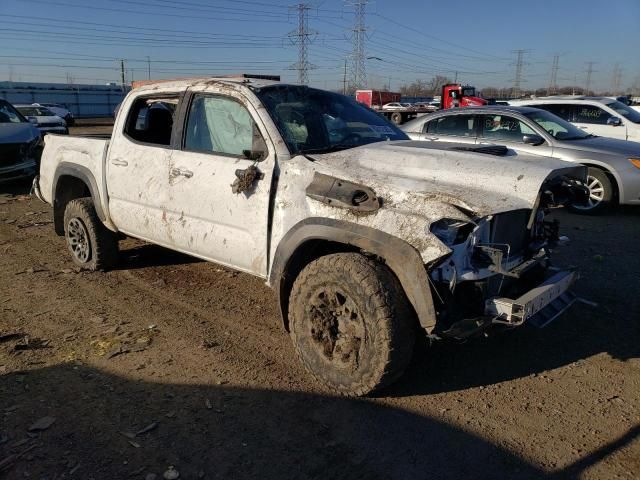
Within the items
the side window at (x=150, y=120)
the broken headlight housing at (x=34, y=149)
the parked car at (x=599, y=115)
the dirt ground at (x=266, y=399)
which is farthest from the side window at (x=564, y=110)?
the broken headlight housing at (x=34, y=149)

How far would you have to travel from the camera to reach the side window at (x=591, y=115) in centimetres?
1105

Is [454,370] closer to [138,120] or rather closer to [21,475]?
[21,475]

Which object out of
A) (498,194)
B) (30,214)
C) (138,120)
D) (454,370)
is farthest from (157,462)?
(30,214)

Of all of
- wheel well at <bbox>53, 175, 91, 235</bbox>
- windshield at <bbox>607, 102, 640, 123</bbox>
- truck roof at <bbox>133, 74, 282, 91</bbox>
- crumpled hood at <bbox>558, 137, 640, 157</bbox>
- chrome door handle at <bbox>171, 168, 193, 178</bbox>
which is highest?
truck roof at <bbox>133, 74, 282, 91</bbox>

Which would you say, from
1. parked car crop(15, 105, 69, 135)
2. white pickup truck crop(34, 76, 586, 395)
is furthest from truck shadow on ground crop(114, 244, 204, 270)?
parked car crop(15, 105, 69, 135)

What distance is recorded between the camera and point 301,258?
3.68m

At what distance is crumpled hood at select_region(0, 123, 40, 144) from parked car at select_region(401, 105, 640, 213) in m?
7.80

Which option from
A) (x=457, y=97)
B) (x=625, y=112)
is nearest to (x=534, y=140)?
(x=625, y=112)

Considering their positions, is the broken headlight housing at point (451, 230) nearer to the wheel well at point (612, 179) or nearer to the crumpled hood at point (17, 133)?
the wheel well at point (612, 179)

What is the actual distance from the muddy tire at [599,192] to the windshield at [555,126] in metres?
0.73

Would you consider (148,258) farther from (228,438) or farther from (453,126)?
(453,126)

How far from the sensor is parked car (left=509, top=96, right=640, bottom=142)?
1084 centimetres

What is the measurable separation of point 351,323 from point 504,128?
7032 millimetres

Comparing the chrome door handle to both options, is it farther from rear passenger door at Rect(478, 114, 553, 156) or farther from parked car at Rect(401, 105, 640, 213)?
rear passenger door at Rect(478, 114, 553, 156)
